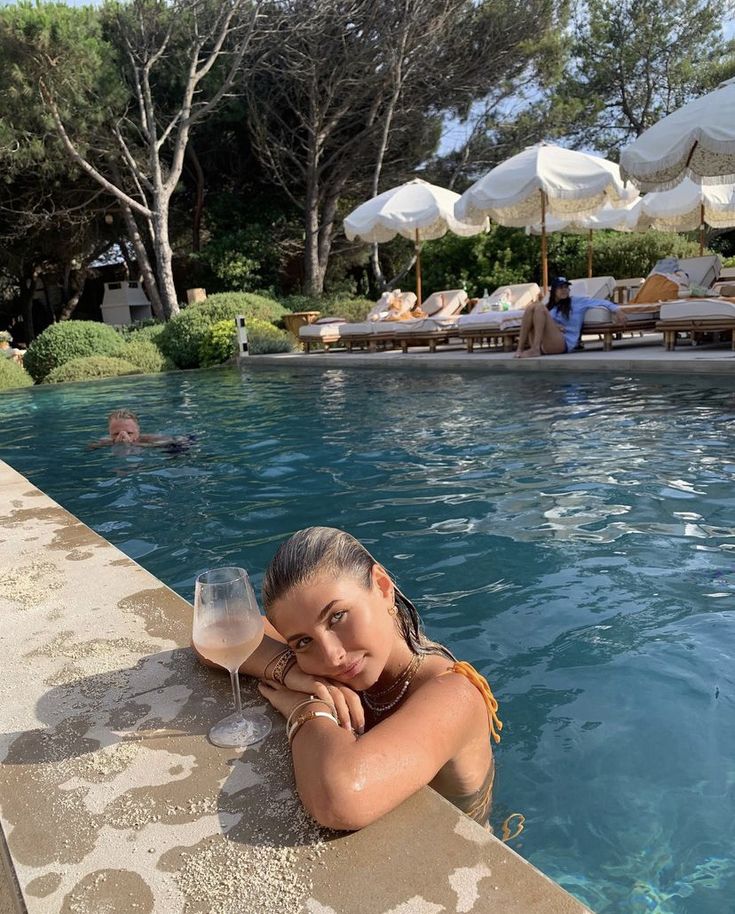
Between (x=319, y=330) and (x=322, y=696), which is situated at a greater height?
(x=319, y=330)

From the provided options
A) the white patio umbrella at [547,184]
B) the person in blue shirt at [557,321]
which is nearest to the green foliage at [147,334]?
the white patio umbrella at [547,184]

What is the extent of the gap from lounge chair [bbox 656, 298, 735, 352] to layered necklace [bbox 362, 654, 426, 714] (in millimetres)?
9886

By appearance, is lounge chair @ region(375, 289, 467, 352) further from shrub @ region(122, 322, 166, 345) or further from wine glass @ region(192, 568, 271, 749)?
wine glass @ region(192, 568, 271, 749)

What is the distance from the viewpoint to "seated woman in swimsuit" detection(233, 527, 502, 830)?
1532mm

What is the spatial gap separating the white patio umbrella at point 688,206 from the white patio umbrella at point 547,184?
197cm

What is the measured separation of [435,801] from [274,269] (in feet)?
87.8

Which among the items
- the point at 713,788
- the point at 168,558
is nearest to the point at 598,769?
the point at 713,788

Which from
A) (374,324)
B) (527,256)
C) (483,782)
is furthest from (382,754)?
(527,256)

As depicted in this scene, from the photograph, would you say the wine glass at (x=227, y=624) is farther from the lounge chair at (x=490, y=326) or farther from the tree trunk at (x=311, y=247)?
the tree trunk at (x=311, y=247)

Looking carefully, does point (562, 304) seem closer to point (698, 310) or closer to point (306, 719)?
point (698, 310)

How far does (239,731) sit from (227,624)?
0.95 feet

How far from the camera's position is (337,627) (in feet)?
5.86

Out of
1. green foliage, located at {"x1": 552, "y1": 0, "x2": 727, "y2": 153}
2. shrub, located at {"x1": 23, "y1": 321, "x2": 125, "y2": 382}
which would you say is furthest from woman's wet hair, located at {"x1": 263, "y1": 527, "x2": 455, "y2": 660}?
green foliage, located at {"x1": 552, "y1": 0, "x2": 727, "y2": 153}

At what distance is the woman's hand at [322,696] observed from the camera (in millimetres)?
1788
